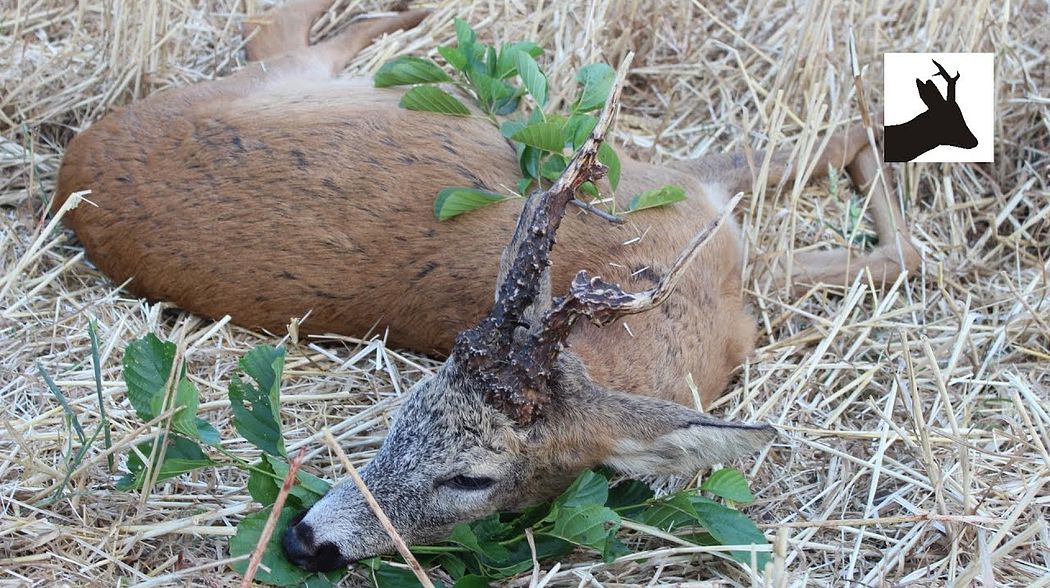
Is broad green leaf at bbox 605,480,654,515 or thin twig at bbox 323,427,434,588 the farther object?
broad green leaf at bbox 605,480,654,515

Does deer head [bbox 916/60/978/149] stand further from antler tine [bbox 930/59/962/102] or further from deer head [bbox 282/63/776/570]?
deer head [bbox 282/63/776/570]

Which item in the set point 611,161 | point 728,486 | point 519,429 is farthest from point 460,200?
point 728,486

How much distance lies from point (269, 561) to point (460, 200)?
5.11ft

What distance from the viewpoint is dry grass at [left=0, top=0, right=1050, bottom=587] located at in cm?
346

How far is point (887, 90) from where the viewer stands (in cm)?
547

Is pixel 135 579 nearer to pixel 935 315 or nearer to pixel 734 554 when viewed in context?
pixel 734 554

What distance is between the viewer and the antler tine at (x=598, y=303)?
2982mm

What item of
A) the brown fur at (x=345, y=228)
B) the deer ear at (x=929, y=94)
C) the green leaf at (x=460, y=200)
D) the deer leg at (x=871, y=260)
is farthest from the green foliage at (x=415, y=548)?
the deer ear at (x=929, y=94)

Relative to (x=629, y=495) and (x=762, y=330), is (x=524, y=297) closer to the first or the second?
(x=629, y=495)

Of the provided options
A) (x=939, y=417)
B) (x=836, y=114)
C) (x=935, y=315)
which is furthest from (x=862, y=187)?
(x=939, y=417)

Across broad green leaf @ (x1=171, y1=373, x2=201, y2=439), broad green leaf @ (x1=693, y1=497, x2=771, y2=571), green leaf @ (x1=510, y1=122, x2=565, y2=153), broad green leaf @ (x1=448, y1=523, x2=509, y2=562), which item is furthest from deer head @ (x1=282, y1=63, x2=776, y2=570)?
green leaf @ (x1=510, y1=122, x2=565, y2=153)

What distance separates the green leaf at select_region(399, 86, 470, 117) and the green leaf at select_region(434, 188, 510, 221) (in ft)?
1.66

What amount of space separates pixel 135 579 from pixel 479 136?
7.08 ft

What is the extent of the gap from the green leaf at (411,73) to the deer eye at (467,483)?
184cm
